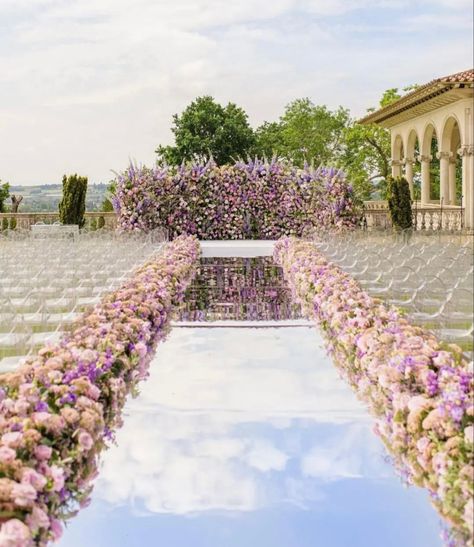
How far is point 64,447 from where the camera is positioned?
→ 186 inches

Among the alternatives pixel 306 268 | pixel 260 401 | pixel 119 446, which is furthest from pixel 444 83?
pixel 119 446

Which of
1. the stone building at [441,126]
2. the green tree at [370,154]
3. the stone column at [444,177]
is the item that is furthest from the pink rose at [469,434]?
the green tree at [370,154]

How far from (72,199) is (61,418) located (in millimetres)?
22742

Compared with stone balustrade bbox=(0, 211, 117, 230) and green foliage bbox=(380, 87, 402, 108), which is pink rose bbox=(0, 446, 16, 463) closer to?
stone balustrade bbox=(0, 211, 117, 230)

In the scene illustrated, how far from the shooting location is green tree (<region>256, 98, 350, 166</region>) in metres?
55.2

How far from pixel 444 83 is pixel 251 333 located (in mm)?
14213

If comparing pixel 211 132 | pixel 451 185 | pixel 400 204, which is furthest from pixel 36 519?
pixel 211 132

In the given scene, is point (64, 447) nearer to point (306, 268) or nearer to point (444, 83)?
point (306, 268)

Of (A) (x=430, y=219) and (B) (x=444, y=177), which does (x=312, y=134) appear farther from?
(A) (x=430, y=219)

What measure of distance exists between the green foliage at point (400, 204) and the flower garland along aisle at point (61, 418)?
1775 centimetres

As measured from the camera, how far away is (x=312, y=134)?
55.4m

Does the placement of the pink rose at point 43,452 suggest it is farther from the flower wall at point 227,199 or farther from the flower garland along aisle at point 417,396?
the flower wall at point 227,199

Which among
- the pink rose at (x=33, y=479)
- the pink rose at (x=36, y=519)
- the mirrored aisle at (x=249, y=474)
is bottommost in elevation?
the mirrored aisle at (x=249, y=474)

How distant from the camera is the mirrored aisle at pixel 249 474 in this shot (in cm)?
520
